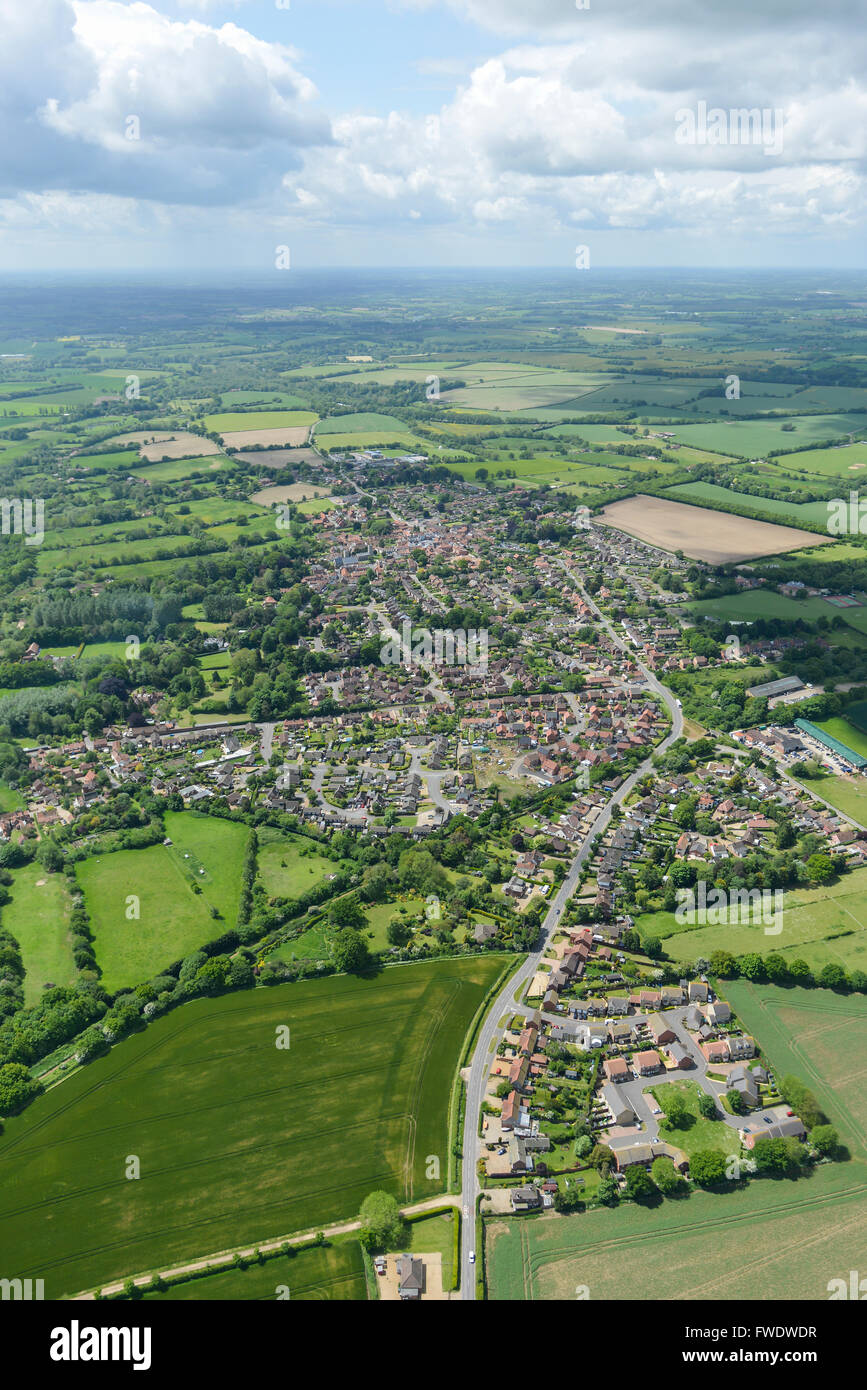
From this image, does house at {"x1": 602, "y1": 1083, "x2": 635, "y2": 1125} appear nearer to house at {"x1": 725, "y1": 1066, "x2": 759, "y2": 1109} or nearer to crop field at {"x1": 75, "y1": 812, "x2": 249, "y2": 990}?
house at {"x1": 725, "y1": 1066, "x2": 759, "y2": 1109}

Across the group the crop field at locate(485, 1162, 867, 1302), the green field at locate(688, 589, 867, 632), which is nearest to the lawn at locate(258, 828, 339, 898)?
the crop field at locate(485, 1162, 867, 1302)

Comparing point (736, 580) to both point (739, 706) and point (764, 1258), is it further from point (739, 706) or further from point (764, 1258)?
point (764, 1258)

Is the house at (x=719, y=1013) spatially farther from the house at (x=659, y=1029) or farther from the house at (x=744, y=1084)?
the house at (x=744, y=1084)

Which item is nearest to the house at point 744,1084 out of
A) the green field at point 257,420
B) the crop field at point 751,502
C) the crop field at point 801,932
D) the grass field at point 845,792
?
the crop field at point 801,932

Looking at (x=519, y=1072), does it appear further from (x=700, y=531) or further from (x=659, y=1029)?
(x=700, y=531)

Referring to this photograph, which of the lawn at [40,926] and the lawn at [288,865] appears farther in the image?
the lawn at [288,865]
